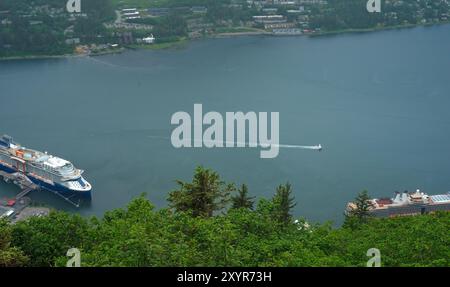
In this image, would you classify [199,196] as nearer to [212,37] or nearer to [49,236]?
[49,236]

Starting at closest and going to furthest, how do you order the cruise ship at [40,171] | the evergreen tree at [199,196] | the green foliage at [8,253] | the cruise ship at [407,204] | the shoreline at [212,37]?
the green foliage at [8,253]
the evergreen tree at [199,196]
the cruise ship at [407,204]
the cruise ship at [40,171]
the shoreline at [212,37]

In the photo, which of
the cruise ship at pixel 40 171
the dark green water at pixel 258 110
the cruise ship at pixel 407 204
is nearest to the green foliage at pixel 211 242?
the cruise ship at pixel 407 204

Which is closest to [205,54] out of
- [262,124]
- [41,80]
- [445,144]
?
[41,80]

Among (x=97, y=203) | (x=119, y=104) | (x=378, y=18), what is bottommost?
(x=97, y=203)

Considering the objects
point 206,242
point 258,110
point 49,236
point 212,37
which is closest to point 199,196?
point 49,236

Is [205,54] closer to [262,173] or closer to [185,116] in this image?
[185,116]

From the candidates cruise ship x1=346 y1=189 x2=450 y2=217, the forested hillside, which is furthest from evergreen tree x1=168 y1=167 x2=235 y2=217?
cruise ship x1=346 y1=189 x2=450 y2=217

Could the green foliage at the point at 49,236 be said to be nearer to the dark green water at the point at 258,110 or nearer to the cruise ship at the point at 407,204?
the dark green water at the point at 258,110
